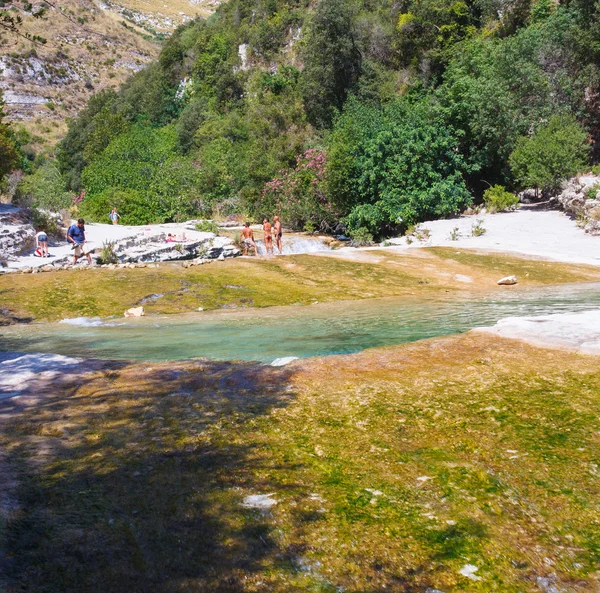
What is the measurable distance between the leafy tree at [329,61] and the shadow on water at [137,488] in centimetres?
3817

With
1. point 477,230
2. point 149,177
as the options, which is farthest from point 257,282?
point 149,177

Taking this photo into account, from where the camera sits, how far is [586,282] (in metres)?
14.8

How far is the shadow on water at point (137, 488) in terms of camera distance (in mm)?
2768

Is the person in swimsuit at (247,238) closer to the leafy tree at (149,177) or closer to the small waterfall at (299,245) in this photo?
the small waterfall at (299,245)

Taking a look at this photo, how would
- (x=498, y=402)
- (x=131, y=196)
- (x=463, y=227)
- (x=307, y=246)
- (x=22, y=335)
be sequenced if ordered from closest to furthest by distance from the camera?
(x=498, y=402), (x=22, y=335), (x=463, y=227), (x=307, y=246), (x=131, y=196)

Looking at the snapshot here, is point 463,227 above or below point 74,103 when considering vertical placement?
below

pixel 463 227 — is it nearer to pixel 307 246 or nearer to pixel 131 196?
pixel 307 246

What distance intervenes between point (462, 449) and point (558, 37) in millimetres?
31577

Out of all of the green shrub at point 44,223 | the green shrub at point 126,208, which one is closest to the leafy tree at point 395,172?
the green shrub at point 44,223

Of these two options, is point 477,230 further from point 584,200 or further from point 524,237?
point 584,200

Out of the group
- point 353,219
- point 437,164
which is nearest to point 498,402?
point 353,219

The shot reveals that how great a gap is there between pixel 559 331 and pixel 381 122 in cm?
2375

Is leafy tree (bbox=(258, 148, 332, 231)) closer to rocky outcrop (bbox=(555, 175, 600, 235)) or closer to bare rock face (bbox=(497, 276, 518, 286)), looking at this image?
rocky outcrop (bbox=(555, 175, 600, 235))

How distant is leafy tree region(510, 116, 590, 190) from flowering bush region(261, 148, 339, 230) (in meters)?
9.24
